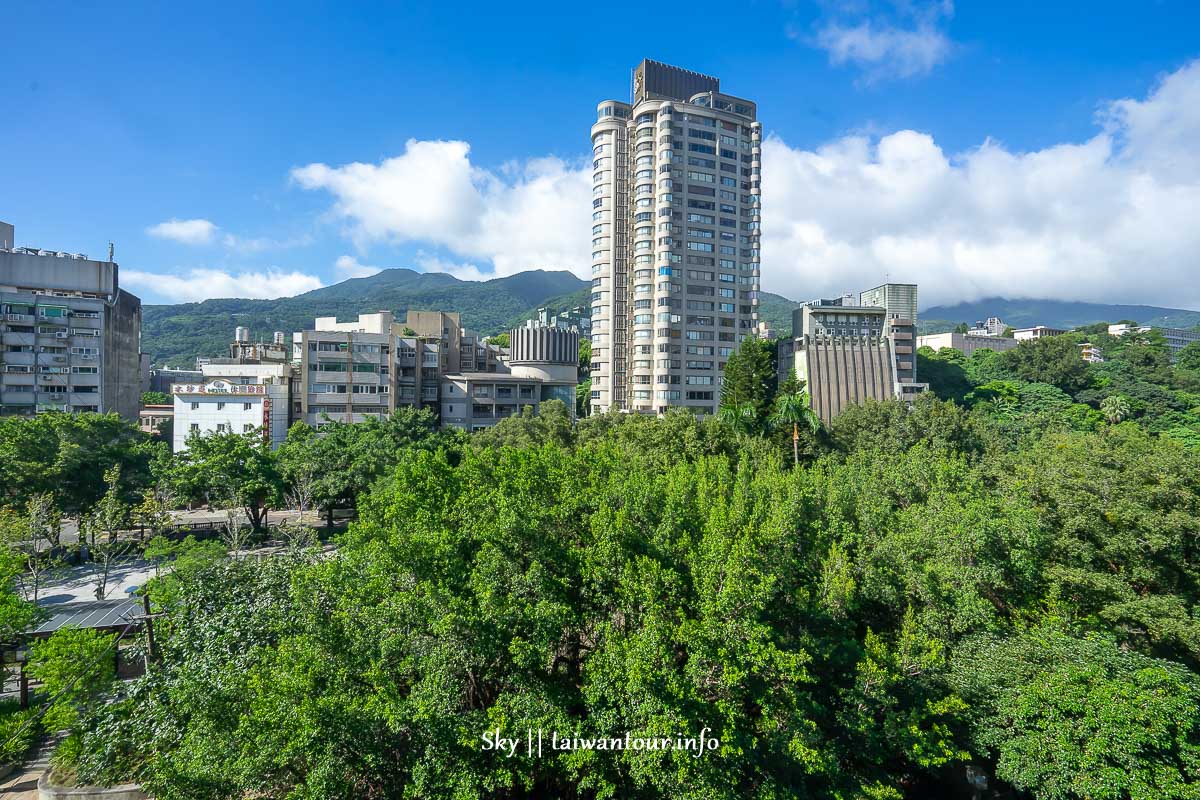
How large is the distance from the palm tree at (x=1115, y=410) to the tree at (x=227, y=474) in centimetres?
6950

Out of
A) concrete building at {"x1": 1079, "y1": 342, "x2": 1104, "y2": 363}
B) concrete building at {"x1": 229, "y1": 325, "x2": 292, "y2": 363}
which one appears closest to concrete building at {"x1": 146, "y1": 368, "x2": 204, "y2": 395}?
concrete building at {"x1": 229, "y1": 325, "x2": 292, "y2": 363}

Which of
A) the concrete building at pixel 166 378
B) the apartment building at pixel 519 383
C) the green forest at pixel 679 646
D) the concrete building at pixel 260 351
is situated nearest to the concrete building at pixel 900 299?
the apartment building at pixel 519 383

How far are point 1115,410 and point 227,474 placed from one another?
72.0 metres

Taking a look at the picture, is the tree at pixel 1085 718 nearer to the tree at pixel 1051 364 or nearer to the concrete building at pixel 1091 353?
the tree at pixel 1051 364

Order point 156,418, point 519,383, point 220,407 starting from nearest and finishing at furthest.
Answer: point 220,407
point 519,383
point 156,418

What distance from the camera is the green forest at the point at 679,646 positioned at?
454 inches

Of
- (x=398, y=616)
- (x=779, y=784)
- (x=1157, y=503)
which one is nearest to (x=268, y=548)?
(x=398, y=616)

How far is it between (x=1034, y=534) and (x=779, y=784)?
11371 mm

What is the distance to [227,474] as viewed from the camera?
32.2 m

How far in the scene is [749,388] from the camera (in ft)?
149

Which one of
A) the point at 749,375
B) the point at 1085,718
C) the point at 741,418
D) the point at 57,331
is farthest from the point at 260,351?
the point at 1085,718

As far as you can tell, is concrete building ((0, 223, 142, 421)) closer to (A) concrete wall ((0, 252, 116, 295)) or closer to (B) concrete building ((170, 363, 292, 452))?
(A) concrete wall ((0, 252, 116, 295))

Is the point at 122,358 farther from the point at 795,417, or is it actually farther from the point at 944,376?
the point at 944,376

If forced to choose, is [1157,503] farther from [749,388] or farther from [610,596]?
[749,388]
